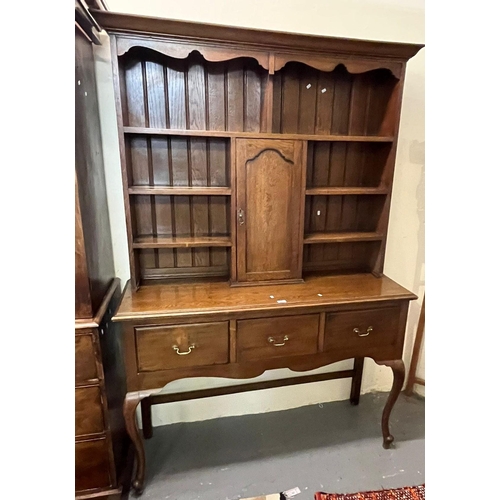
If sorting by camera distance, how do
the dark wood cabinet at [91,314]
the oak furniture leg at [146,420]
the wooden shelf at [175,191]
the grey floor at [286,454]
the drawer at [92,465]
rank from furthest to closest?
the oak furniture leg at [146,420], the grey floor at [286,454], the wooden shelf at [175,191], the drawer at [92,465], the dark wood cabinet at [91,314]

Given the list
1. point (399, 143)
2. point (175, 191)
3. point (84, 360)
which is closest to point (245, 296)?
point (175, 191)

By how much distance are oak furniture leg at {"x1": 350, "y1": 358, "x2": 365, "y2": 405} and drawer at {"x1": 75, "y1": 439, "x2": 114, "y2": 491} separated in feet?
4.74

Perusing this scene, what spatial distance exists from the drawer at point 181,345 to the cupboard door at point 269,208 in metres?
0.31

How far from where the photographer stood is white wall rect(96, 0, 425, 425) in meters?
1.45

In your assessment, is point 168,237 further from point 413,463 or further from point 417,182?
point 413,463

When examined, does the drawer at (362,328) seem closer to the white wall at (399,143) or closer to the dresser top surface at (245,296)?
the dresser top surface at (245,296)

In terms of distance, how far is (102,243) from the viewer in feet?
4.65

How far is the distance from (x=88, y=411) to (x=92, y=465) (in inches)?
9.9

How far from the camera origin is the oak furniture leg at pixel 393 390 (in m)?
1.55

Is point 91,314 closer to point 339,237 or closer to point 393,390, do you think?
point 339,237

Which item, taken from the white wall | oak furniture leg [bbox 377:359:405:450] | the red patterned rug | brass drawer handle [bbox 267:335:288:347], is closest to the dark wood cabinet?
the white wall

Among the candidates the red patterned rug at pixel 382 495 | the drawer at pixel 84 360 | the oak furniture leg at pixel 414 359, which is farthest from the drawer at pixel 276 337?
the oak furniture leg at pixel 414 359

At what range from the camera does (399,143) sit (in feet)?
5.89
